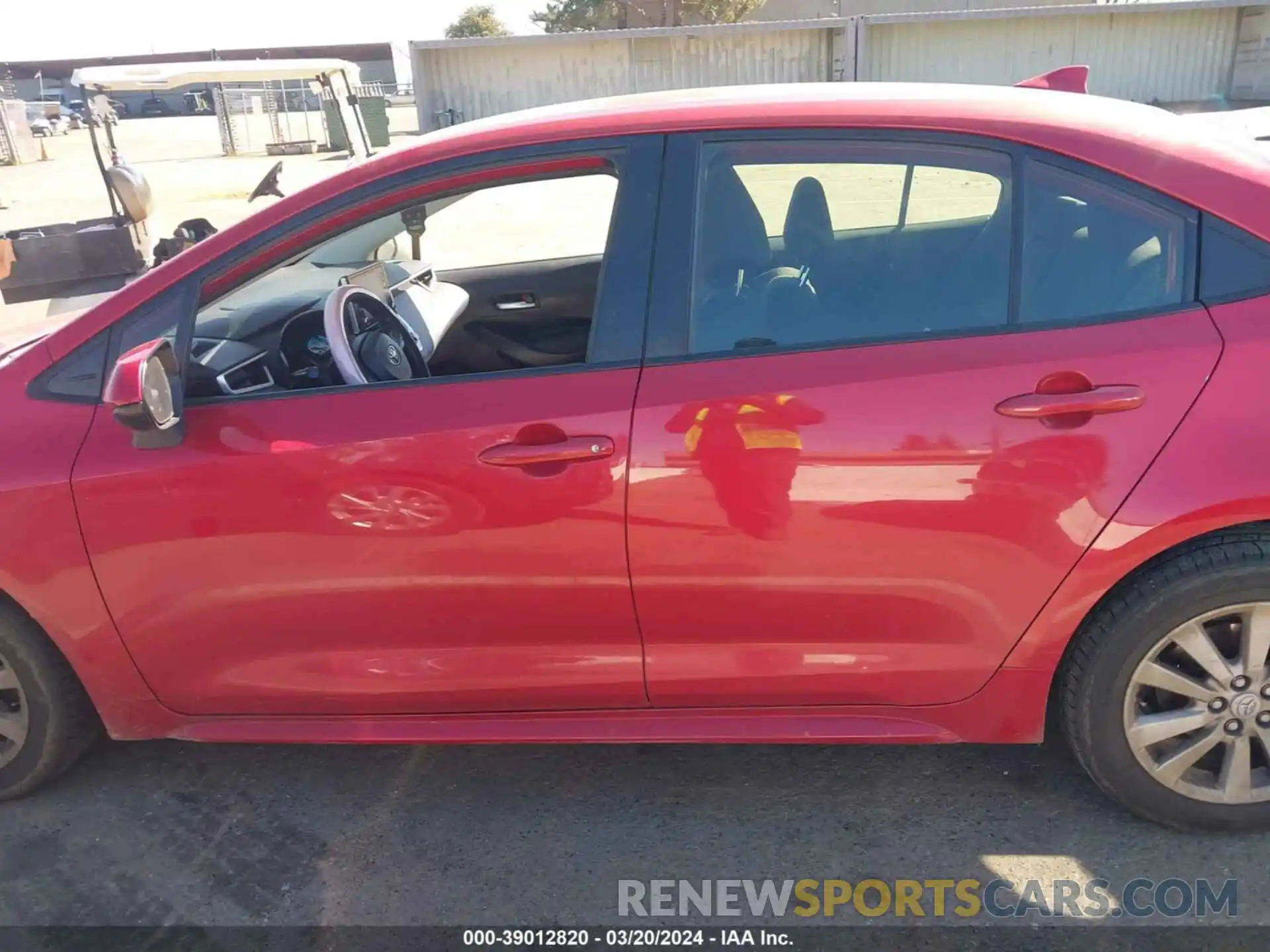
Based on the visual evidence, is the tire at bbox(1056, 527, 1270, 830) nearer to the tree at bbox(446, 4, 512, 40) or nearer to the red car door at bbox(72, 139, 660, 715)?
the red car door at bbox(72, 139, 660, 715)

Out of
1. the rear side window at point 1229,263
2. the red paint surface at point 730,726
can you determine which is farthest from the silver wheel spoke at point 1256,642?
the rear side window at point 1229,263

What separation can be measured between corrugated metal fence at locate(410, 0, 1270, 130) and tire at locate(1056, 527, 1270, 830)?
80.5 feet

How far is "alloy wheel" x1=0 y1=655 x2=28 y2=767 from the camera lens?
2627 mm

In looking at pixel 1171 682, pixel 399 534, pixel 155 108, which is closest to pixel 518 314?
pixel 399 534

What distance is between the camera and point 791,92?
8.16 feet

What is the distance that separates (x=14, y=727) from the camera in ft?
8.78

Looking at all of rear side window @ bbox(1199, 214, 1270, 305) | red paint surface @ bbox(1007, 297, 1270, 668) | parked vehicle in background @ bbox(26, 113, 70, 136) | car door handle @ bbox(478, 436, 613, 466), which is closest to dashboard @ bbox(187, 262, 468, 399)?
car door handle @ bbox(478, 436, 613, 466)

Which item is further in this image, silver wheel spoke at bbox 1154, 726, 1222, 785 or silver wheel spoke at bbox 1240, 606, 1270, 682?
silver wheel spoke at bbox 1154, 726, 1222, 785

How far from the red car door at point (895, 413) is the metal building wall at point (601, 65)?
79.0ft

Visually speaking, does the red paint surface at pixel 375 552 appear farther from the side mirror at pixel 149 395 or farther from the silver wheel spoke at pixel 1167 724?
the silver wheel spoke at pixel 1167 724

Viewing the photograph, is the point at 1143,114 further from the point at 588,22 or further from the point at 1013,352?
the point at 588,22

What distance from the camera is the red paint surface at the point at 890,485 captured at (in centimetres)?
213

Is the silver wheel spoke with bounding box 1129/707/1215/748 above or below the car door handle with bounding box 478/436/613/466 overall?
below

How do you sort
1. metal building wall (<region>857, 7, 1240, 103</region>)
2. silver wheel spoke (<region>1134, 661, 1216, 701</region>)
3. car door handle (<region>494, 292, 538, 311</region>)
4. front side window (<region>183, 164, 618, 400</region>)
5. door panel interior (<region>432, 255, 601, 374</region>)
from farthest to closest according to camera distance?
metal building wall (<region>857, 7, 1240, 103</region>)
car door handle (<region>494, 292, 538, 311</region>)
door panel interior (<region>432, 255, 601, 374</region>)
front side window (<region>183, 164, 618, 400</region>)
silver wheel spoke (<region>1134, 661, 1216, 701</region>)
